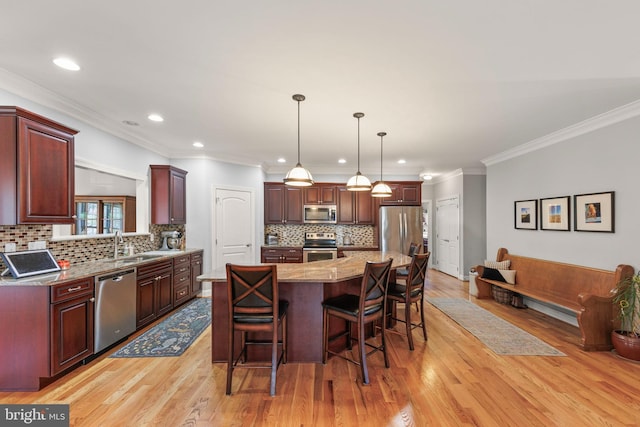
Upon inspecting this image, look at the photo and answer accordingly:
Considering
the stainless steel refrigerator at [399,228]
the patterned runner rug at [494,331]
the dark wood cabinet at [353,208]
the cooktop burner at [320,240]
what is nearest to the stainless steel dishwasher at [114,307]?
the cooktop burner at [320,240]

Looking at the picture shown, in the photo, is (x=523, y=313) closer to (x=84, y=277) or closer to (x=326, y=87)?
(x=326, y=87)

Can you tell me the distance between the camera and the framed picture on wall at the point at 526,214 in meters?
4.55

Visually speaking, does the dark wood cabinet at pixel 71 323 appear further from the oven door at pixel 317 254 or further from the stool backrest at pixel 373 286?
the oven door at pixel 317 254

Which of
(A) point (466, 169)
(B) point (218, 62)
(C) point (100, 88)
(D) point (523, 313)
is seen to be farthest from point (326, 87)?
(A) point (466, 169)

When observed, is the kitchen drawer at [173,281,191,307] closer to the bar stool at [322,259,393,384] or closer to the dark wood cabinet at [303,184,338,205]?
the bar stool at [322,259,393,384]

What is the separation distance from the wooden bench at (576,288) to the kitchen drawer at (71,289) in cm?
503

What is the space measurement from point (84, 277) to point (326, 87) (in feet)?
9.32

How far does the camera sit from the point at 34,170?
2.52m

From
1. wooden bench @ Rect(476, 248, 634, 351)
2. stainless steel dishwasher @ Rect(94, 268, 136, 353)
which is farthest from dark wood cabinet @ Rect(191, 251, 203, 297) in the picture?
wooden bench @ Rect(476, 248, 634, 351)

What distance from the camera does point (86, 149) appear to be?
3.47 meters

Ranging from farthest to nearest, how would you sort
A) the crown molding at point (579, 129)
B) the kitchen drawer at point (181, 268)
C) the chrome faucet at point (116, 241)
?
the kitchen drawer at point (181, 268) < the chrome faucet at point (116, 241) < the crown molding at point (579, 129)

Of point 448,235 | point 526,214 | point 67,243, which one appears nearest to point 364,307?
point 67,243

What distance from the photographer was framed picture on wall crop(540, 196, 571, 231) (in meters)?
3.98

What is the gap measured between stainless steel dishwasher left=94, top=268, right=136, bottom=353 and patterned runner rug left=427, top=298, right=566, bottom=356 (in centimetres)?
404
